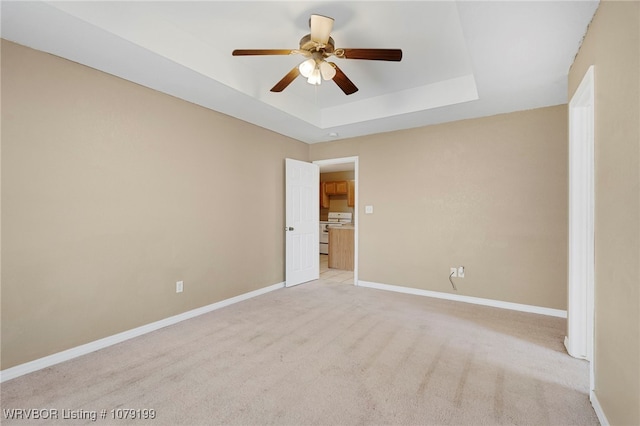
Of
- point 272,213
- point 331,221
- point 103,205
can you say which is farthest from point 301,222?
point 331,221

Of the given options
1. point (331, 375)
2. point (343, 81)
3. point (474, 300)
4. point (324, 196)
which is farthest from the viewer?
point (324, 196)

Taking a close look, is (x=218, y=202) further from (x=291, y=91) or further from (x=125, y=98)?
(x=291, y=91)

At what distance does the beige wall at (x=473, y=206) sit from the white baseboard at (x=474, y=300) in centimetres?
6

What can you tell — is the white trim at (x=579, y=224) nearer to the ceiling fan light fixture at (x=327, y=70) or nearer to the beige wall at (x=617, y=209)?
the beige wall at (x=617, y=209)

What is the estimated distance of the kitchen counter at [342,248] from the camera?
5.77 m

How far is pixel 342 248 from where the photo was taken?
5875 mm

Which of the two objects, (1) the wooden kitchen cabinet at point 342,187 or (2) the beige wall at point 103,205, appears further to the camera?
(1) the wooden kitchen cabinet at point 342,187

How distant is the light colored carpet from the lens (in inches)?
66.1

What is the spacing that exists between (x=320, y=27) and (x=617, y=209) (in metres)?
1.96

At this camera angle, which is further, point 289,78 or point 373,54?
point 289,78

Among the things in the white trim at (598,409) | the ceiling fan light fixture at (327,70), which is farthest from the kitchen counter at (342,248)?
the white trim at (598,409)

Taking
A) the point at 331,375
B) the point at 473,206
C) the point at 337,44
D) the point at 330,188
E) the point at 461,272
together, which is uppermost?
the point at 337,44

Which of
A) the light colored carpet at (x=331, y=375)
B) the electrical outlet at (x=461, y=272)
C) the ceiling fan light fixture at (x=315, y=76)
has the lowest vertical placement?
the light colored carpet at (x=331, y=375)

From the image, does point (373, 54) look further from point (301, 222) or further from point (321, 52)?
point (301, 222)
